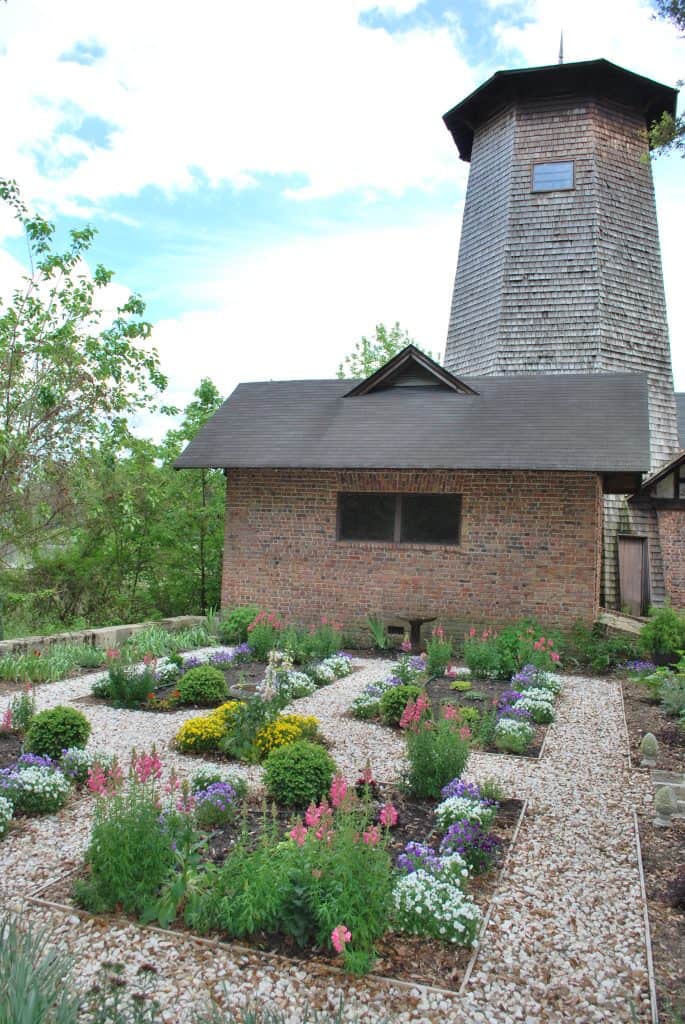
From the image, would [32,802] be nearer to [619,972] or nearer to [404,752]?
[404,752]

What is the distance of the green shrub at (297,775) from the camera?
16.6 ft

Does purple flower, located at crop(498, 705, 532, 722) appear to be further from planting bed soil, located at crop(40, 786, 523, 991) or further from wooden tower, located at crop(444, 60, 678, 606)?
wooden tower, located at crop(444, 60, 678, 606)

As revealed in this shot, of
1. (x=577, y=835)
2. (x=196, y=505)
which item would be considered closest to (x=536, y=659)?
(x=577, y=835)

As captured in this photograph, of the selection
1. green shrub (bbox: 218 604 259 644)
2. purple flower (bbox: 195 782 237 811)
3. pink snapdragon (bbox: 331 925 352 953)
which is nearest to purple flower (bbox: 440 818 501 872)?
pink snapdragon (bbox: 331 925 352 953)

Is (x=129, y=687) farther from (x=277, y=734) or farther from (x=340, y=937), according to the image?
(x=340, y=937)

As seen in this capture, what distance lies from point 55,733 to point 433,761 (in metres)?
2.88

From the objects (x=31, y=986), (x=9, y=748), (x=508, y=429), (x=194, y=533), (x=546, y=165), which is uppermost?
(x=546, y=165)

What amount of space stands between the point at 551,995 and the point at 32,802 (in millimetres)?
3320

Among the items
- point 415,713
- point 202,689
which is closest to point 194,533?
point 202,689

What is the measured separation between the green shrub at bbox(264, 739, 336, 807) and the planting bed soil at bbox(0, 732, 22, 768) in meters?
2.09

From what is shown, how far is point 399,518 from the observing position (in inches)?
497

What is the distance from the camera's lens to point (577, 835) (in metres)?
4.80

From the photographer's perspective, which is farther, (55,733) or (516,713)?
(516,713)

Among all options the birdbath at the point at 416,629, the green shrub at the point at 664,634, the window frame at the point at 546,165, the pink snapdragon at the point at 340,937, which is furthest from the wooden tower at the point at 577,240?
the pink snapdragon at the point at 340,937
